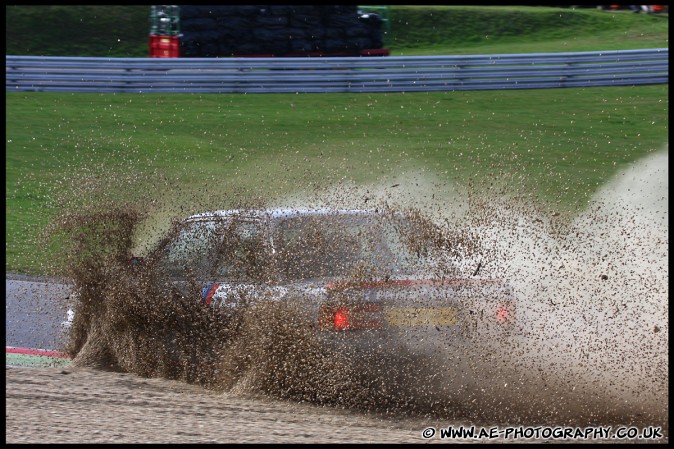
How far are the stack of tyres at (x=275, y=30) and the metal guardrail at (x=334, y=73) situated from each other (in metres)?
3.65

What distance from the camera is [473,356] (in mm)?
5676

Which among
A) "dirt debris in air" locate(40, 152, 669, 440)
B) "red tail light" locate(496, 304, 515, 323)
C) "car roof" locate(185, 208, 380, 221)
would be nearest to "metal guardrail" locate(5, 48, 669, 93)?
"dirt debris in air" locate(40, 152, 669, 440)

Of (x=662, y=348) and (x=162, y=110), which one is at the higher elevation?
(x=162, y=110)

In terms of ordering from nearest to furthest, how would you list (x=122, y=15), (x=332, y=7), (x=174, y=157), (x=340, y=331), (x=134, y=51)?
(x=340, y=331) → (x=174, y=157) → (x=332, y=7) → (x=134, y=51) → (x=122, y=15)

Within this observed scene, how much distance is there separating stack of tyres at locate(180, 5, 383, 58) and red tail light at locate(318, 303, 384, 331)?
18197mm

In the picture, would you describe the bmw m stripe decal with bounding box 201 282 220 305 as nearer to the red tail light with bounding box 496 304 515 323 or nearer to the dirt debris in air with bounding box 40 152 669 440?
the dirt debris in air with bounding box 40 152 669 440

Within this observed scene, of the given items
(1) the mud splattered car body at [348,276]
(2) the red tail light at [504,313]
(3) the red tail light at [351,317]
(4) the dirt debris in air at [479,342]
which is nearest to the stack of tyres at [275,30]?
(4) the dirt debris in air at [479,342]

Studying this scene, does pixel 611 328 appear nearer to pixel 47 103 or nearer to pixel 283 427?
pixel 283 427

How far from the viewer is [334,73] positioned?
1947 centimetres

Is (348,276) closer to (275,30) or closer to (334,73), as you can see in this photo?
(334,73)

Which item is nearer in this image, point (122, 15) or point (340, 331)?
point (340, 331)

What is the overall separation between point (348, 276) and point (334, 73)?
13964 millimetres

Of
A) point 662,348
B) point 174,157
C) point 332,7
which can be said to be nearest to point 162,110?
point 174,157

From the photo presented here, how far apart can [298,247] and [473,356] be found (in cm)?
138
